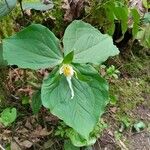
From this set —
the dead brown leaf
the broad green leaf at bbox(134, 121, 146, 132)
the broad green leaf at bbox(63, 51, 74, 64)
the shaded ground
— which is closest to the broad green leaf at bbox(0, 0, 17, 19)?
the broad green leaf at bbox(63, 51, 74, 64)

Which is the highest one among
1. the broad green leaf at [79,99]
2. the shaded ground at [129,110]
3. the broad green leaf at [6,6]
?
the broad green leaf at [6,6]

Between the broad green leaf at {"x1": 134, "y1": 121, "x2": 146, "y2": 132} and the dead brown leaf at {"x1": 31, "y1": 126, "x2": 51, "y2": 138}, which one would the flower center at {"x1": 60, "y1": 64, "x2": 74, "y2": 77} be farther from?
the broad green leaf at {"x1": 134, "y1": 121, "x2": 146, "y2": 132}

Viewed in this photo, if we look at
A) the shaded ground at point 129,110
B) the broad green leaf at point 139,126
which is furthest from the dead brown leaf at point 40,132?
the broad green leaf at point 139,126


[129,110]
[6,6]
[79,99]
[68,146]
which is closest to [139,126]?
[129,110]

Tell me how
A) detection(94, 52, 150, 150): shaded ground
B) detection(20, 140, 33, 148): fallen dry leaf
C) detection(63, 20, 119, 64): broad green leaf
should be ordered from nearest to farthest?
detection(63, 20, 119, 64): broad green leaf → detection(20, 140, 33, 148): fallen dry leaf → detection(94, 52, 150, 150): shaded ground

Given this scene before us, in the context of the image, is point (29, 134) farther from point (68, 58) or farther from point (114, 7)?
point (114, 7)

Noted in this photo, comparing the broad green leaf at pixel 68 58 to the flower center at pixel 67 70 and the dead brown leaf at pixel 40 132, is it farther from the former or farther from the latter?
the dead brown leaf at pixel 40 132

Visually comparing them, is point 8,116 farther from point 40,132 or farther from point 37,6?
point 37,6

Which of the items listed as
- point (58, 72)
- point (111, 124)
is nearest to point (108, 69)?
point (111, 124)
